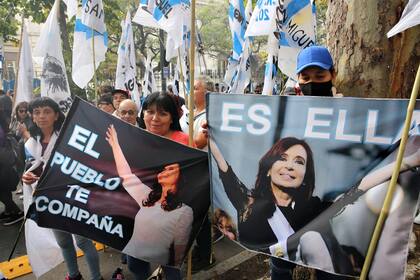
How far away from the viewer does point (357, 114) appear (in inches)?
74.4

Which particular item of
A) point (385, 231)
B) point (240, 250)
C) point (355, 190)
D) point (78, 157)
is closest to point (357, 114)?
point (355, 190)

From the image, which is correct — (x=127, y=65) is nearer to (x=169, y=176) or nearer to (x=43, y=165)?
(x=43, y=165)

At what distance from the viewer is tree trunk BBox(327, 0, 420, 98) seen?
2701 millimetres

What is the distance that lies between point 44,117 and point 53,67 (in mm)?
1109

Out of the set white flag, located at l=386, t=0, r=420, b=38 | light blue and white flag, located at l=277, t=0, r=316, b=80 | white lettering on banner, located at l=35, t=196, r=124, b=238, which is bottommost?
white lettering on banner, located at l=35, t=196, r=124, b=238

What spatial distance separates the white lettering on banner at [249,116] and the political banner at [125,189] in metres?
0.32

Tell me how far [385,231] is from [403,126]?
0.50m

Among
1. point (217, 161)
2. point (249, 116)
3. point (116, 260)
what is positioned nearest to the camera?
point (249, 116)

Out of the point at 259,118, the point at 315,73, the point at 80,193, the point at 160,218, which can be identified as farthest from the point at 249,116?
the point at 80,193

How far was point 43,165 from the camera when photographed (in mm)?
2947

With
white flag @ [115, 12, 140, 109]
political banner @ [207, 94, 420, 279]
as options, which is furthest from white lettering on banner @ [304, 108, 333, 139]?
white flag @ [115, 12, 140, 109]

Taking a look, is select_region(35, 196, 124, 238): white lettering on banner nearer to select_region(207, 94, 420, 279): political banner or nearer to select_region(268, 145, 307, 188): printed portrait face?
select_region(207, 94, 420, 279): political banner

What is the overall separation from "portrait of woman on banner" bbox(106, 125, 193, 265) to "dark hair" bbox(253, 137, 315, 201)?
54 centimetres

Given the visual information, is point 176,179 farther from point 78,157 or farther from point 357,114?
point 357,114
